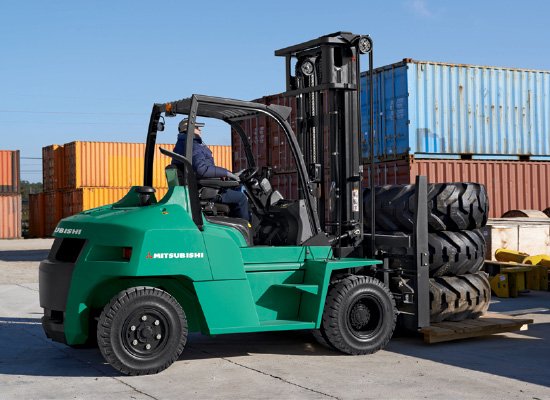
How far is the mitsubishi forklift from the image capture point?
252 inches

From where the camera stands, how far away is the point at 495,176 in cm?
1670

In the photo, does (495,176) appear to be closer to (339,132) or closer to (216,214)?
(339,132)

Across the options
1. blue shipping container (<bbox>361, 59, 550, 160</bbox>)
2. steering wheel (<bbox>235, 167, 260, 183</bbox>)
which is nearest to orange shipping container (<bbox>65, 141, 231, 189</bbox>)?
blue shipping container (<bbox>361, 59, 550, 160</bbox>)

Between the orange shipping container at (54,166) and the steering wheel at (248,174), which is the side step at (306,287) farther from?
the orange shipping container at (54,166)

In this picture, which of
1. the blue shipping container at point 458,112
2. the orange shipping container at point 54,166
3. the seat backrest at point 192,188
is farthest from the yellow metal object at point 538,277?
the orange shipping container at point 54,166

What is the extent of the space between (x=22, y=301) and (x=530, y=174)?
10919 millimetres

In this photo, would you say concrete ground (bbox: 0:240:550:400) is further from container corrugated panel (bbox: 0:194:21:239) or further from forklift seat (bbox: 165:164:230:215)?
container corrugated panel (bbox: 0:194:21:239)

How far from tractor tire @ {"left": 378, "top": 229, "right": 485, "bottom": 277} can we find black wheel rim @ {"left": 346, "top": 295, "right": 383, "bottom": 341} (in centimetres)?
62

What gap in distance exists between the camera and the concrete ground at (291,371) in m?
5.75

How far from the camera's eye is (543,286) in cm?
1255

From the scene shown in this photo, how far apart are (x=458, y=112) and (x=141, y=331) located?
11.4m

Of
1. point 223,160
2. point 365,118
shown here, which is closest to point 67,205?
point 223,160

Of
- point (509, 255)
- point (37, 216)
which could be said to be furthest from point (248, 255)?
point (37, 216)

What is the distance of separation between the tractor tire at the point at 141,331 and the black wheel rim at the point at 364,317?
1.57 metres
